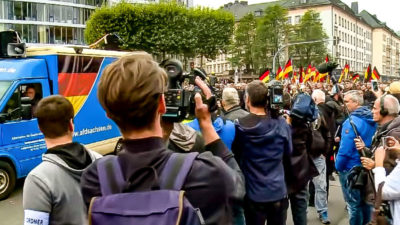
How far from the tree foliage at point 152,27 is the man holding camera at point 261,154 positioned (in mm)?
34897

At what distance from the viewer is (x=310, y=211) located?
21.3 feet

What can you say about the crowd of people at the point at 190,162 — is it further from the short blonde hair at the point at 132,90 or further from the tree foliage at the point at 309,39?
the tree foliage at the point at 309,39

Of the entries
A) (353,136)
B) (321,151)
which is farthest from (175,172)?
(321,151)

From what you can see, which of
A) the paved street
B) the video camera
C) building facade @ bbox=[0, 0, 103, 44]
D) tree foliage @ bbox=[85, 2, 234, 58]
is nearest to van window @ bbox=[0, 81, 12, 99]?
the paved street

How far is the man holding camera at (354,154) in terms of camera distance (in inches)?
187

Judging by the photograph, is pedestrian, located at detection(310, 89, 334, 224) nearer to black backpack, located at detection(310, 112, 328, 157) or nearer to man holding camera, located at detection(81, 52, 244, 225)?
black backpack, located at detection(310, 112, 328, 157)

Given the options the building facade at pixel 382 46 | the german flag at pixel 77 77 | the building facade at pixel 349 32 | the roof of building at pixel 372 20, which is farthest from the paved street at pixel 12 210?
the roof of building at pixel 372 20

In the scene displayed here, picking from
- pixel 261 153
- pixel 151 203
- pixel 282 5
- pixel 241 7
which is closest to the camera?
pixel 151 203

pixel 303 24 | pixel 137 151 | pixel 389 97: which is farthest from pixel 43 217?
pixel 303 24

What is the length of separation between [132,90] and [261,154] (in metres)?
2.58

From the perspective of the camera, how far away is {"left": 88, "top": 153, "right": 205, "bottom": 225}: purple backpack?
1.43m

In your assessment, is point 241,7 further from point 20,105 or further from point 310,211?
point 310,211

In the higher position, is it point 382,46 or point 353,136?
point 382,46

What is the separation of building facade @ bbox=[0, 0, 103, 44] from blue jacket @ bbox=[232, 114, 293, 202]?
5431cm
